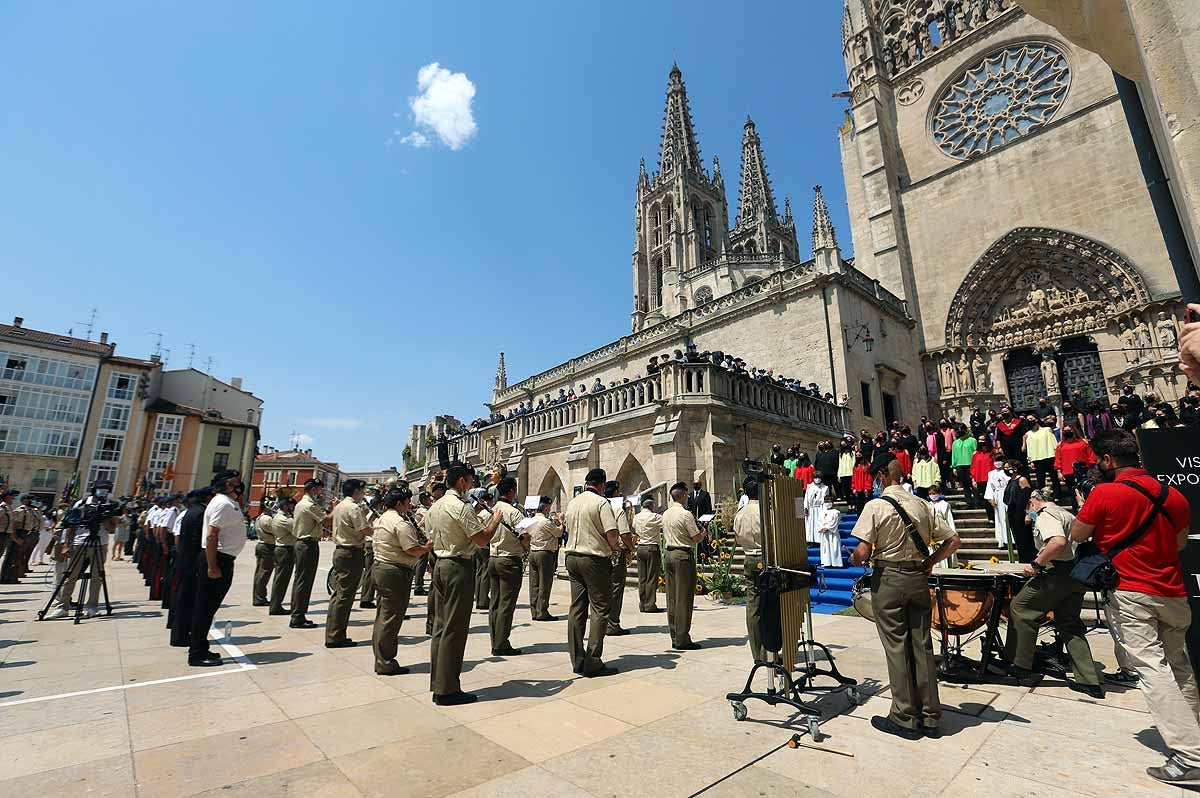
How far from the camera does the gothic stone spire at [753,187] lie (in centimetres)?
6080

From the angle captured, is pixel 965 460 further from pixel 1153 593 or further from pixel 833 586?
pixel 1153 593

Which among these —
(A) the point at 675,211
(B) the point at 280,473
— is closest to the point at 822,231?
(A) the point at 675,211

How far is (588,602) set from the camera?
5574 millimetres

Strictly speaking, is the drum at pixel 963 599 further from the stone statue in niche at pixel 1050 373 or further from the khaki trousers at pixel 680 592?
the stone statue in niche at pixel 1050 373

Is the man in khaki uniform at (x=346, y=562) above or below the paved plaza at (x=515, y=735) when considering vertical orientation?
above

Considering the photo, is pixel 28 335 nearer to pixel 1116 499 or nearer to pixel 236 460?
pixel 236 460

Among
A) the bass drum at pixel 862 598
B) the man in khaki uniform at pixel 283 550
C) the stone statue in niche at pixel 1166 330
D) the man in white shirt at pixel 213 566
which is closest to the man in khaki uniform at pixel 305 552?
the man in khaki uniform at pixel 283 550

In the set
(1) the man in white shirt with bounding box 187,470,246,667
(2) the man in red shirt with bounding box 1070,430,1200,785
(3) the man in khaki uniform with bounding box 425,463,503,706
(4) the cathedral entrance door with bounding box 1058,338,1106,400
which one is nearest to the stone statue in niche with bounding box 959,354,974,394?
(4) the cathedral entrance door with bounding box 1058,338,1106,400

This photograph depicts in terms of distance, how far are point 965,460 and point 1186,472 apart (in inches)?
343

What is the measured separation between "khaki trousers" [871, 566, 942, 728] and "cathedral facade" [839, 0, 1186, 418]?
2127cm

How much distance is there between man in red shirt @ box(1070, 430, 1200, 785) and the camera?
3.11 metres

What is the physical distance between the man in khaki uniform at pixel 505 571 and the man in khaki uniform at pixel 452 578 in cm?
91

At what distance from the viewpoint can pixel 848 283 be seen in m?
19.5

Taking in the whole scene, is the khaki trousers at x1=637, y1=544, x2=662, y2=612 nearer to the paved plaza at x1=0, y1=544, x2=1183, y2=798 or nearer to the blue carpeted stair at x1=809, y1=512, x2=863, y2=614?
the blue carpeted stair at x1=809, y1=512, x2=863, y2=614
